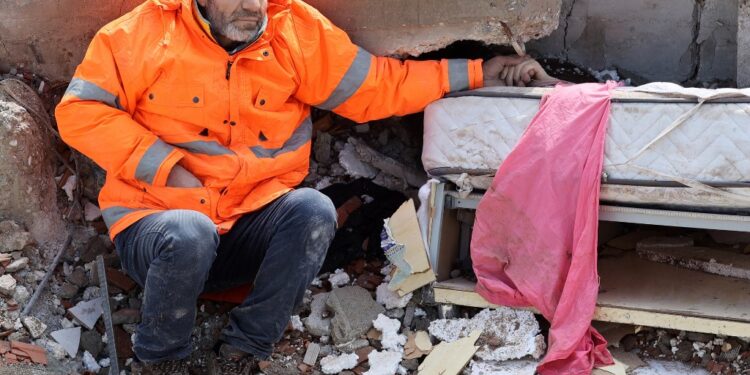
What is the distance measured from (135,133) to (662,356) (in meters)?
2.20

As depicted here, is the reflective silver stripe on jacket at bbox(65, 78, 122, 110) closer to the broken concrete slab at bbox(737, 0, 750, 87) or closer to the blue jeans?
the blue jeans

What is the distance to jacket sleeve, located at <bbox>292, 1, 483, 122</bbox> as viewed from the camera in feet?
12.1

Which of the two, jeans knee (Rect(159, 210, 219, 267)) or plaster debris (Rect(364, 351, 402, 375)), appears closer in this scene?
jeans knee (Rect(159, 210, 219, 267))

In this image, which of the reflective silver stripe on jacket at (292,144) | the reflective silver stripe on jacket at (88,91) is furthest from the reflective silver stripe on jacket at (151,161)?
the reflective silver stripe on jacket at (292,144)

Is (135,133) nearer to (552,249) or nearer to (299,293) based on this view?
(299,293)

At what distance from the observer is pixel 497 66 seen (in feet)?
13.0

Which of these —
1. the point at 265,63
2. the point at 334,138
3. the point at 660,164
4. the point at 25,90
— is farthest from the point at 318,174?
the point at 660,164

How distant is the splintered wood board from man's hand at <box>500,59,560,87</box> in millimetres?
868

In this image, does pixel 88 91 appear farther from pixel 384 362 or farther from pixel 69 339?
pixel 384 362

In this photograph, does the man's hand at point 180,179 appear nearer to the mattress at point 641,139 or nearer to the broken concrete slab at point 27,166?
the broken concrete slab at point 27,166

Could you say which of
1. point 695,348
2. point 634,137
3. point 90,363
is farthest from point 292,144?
point 695,348

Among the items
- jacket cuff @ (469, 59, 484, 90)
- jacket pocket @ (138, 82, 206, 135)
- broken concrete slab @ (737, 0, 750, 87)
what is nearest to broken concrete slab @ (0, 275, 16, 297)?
jacket pocket @ (138, 82, 206, 135)

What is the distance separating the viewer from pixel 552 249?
3.49m

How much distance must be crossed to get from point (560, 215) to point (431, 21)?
3.36ft
